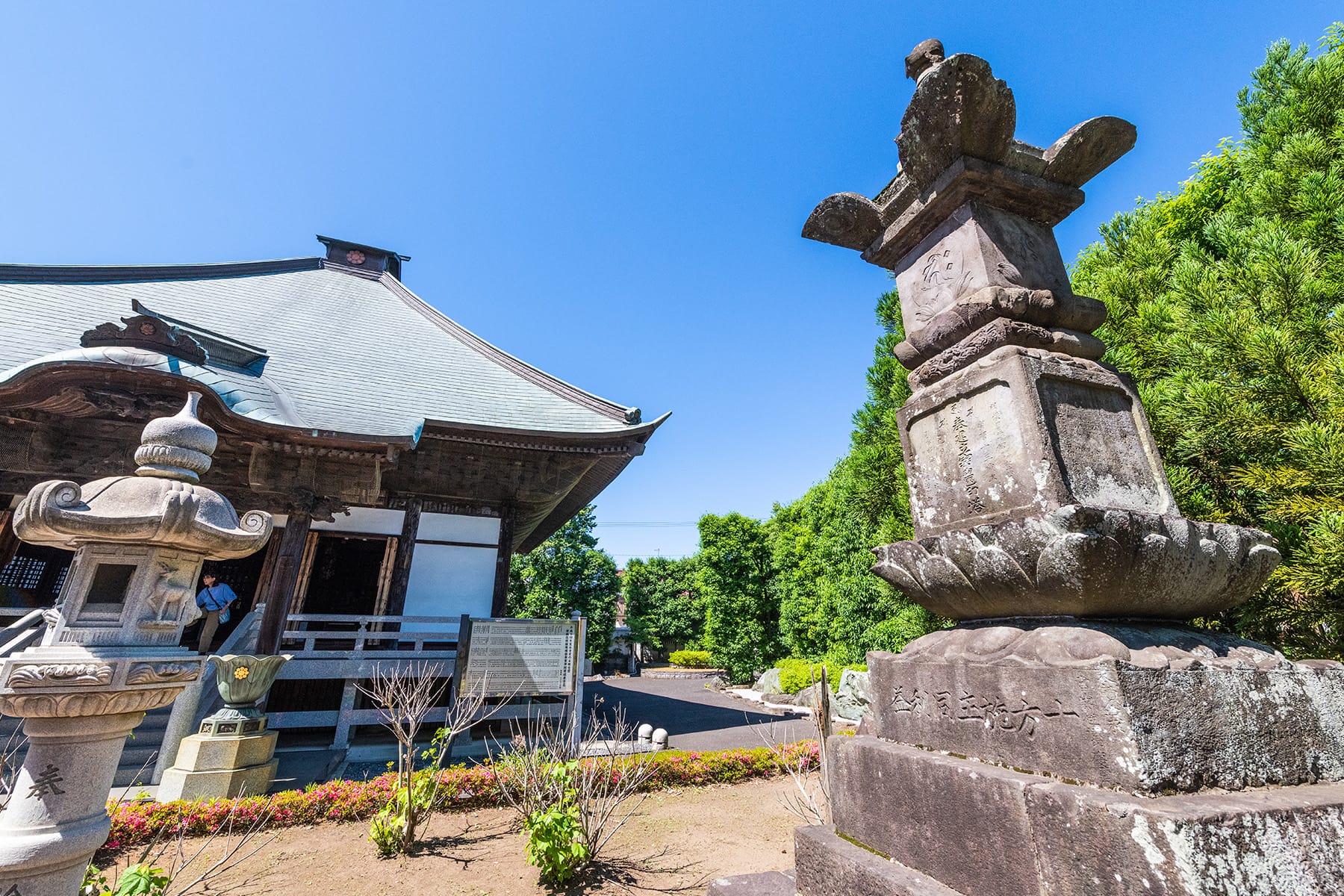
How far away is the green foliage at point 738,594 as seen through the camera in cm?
2120

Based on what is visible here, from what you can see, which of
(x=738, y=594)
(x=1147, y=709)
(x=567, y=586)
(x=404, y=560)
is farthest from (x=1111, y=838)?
(x=567, y=586)

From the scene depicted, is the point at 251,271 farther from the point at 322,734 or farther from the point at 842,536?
the point at 842,536

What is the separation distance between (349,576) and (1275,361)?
544 inches

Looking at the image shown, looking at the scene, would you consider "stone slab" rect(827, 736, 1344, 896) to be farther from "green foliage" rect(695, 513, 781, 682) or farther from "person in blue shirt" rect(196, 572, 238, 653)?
"green foliage" rect(695, 513, 781, 682)

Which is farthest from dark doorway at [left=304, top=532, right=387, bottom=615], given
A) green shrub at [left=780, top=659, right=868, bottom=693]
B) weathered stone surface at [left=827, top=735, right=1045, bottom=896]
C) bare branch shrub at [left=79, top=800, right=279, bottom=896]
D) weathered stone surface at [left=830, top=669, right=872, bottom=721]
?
weathered stone surface at [left=827, top=735, right=1045, bottom=896]

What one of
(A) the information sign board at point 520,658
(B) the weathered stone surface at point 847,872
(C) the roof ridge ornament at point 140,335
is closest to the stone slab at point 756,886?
(B) the weathered stone surface at point 847,872

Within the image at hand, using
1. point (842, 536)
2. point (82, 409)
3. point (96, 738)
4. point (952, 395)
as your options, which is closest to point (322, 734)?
point (82, 409)

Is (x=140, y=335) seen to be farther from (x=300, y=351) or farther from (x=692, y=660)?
(x=692, y=660)

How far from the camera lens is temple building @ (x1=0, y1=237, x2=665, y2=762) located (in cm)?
690

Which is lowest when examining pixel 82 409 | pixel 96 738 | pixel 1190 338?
pixel 96 738

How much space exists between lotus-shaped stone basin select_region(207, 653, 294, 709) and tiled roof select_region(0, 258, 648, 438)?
2.78 m

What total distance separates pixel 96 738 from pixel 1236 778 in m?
4.24

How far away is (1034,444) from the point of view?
1.93 m

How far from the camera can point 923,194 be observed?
2617 mm
